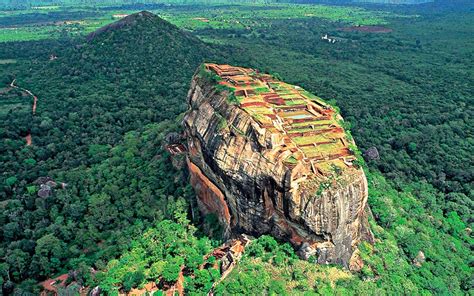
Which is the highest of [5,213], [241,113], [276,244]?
[241,113]

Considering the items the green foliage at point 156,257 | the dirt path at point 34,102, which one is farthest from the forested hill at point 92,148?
the green foliage at point 156,257

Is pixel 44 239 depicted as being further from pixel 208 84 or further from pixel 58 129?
pixel 58 129

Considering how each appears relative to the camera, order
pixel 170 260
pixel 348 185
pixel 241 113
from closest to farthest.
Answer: pixel 348 185, pixel 170 260, pixel 241 113

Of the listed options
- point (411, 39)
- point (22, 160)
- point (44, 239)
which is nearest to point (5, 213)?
point (44, 239)

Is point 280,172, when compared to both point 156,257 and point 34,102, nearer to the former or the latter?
point 156,257

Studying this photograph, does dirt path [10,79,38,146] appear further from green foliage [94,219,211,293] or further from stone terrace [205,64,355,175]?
stone terrace [205,64,355,175]

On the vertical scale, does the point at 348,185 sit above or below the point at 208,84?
below

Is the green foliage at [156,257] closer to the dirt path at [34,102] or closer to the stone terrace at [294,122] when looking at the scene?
the stone terrace at [294,122]

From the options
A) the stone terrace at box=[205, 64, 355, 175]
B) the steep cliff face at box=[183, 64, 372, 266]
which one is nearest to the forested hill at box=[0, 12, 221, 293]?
the steep cliff face at box=[183, 64, 372, 266]
